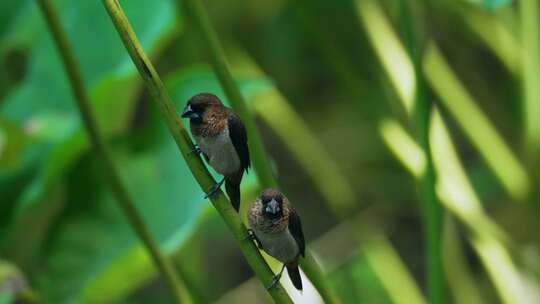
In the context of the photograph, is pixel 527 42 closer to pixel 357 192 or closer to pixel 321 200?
pixel 357 192

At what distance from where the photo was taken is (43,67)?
1.65m

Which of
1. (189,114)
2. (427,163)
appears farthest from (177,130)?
(427,163)

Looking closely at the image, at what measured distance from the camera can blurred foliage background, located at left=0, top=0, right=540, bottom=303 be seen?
1387 millimetres

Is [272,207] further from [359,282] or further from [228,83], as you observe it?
[359,282]

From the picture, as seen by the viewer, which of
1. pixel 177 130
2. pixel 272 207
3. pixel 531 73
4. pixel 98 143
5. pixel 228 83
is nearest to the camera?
pixel 177 130

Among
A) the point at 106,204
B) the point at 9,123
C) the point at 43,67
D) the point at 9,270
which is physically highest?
the point at 43,67

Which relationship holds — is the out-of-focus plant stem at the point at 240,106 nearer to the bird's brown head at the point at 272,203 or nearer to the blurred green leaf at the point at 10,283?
the bird's brown head at the point at 272,203

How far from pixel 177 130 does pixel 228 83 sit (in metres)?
0.24

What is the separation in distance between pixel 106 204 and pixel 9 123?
22 centimetres

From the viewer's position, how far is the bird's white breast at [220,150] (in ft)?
2.46

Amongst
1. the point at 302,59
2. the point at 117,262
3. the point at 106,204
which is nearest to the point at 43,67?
the point at 106,204

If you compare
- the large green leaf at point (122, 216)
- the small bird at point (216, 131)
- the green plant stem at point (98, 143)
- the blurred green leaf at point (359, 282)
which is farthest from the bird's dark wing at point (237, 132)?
the blurred green leaf at point (359, 282)

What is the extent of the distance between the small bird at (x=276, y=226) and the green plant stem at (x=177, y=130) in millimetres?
65

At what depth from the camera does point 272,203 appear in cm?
73
